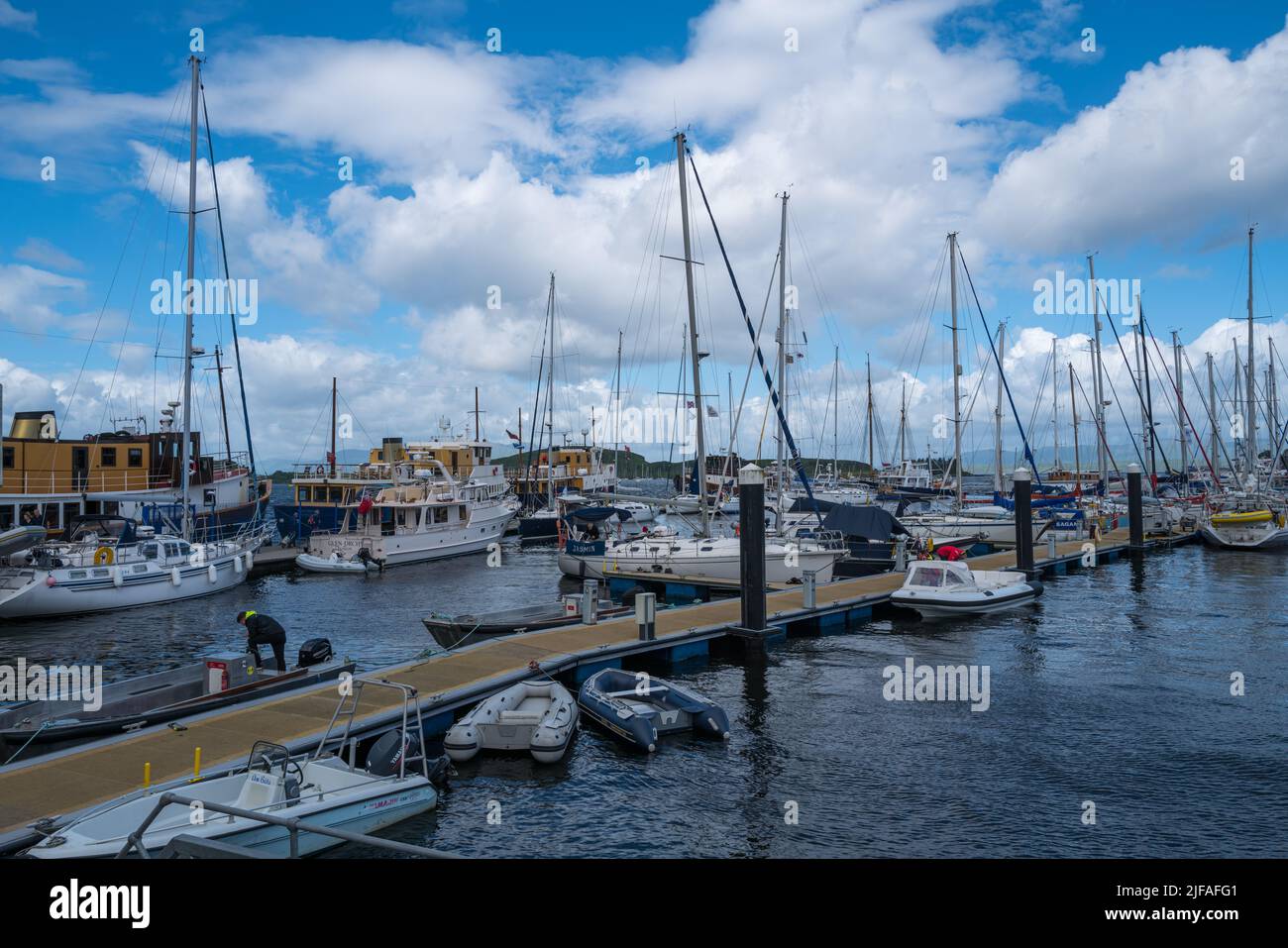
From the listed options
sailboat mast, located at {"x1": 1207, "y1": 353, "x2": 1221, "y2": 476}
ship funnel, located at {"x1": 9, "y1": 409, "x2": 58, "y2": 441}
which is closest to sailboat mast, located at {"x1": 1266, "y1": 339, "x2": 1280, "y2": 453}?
sailboat mast, located at {"x1": 1207, "y1": 353, "x2": 1221, "y2": 476}

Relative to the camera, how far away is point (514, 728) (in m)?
13.8

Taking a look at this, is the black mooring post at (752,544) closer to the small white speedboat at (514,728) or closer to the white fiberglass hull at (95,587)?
the small white speedboat at (514,728)

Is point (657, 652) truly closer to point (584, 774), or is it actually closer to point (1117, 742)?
point (584, 774)

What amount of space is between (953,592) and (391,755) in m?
18.9

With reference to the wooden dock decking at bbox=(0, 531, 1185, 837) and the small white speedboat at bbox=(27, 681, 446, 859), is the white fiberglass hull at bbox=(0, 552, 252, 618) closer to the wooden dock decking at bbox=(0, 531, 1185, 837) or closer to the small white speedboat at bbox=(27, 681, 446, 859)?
the wooden dock decking at bbox=(0, 531, 1185, 837)

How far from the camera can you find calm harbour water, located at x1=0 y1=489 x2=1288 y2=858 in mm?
10859

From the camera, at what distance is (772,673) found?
19562 mm

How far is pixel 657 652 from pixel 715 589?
406 inches

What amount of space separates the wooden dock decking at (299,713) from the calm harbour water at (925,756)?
5.56 feet

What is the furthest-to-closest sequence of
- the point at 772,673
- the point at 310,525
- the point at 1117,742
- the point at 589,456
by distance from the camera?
the point at 589,456 → the point at 310,525 → the point at 772,673 → the point at 1117,742

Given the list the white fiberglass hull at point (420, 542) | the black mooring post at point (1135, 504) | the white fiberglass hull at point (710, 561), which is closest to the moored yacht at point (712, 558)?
the white fiberglass hull at point (710, 561)

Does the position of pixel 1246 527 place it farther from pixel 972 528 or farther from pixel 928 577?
pixel 928 577
